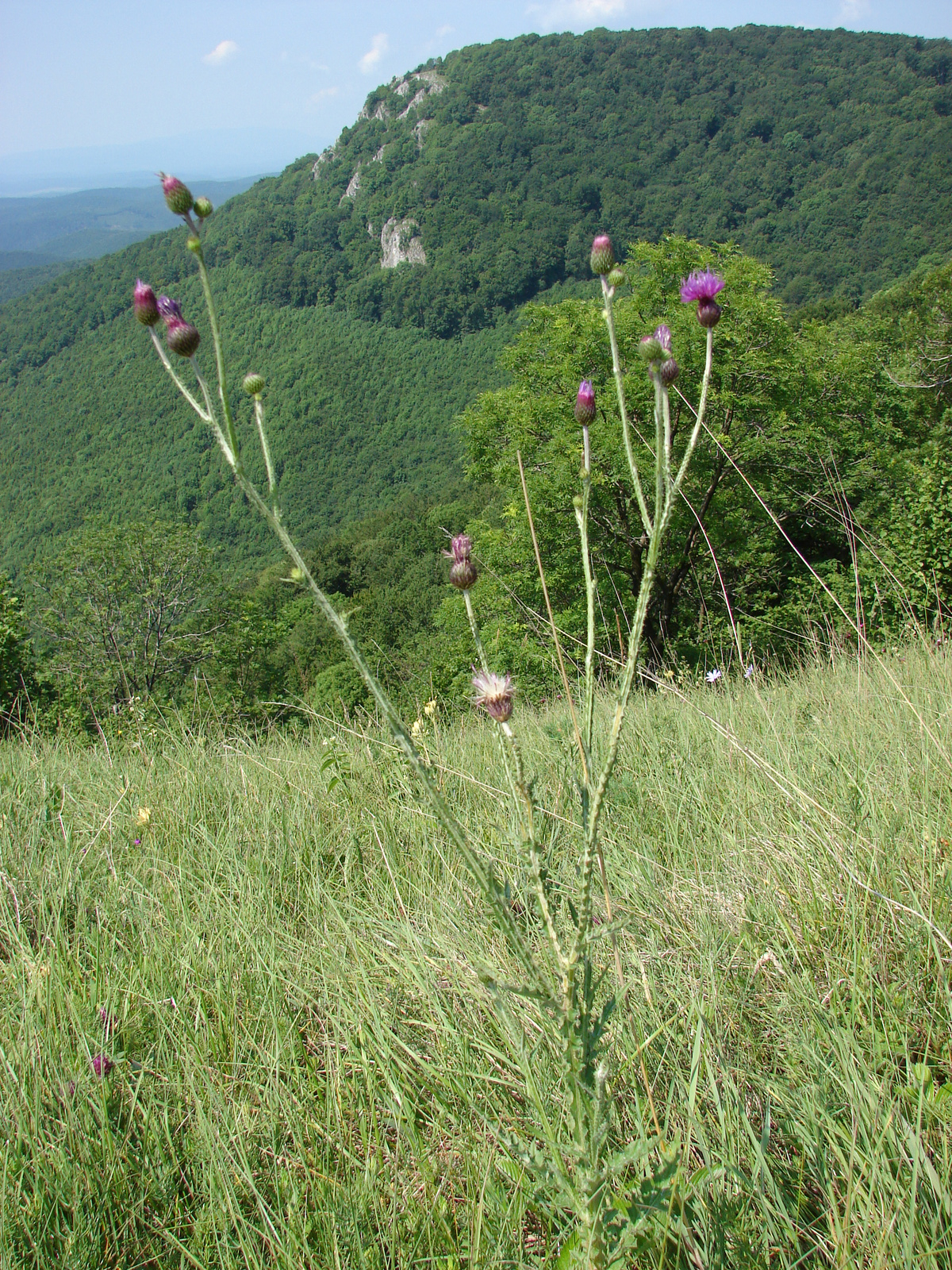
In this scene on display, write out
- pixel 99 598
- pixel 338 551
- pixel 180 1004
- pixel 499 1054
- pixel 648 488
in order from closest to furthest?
pixel 499 1054
pixel 180 1004
pixel 648 488
pixel 99 598
pixel 338 551

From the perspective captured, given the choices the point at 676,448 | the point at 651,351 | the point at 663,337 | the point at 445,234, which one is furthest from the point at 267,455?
the point at 445,234

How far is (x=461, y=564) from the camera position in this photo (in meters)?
0.98

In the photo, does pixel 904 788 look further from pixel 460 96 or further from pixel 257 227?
pixel 460 96

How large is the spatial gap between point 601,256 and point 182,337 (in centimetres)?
60

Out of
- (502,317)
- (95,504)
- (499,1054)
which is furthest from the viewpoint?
(502,317)

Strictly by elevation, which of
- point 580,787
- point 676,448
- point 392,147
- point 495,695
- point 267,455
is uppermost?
point 392,147

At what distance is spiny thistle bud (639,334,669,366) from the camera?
0.87 meters

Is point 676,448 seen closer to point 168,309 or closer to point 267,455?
point 168,309

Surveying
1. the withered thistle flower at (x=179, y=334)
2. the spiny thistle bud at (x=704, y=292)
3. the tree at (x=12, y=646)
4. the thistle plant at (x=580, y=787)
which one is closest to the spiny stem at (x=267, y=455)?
the thistle plant at (x=580, y=787)

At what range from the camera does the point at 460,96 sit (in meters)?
116

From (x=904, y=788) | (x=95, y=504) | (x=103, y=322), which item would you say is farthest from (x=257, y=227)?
(x=904, y=788)

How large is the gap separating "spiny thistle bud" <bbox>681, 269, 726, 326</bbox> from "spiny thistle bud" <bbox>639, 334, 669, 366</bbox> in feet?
0.52

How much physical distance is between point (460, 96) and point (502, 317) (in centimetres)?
5184

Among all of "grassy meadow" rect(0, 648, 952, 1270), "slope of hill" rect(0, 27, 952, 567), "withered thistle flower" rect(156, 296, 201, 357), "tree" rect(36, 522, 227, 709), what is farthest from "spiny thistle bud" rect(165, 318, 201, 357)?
"slope of hill" rect(0, 27, 952, 567)
